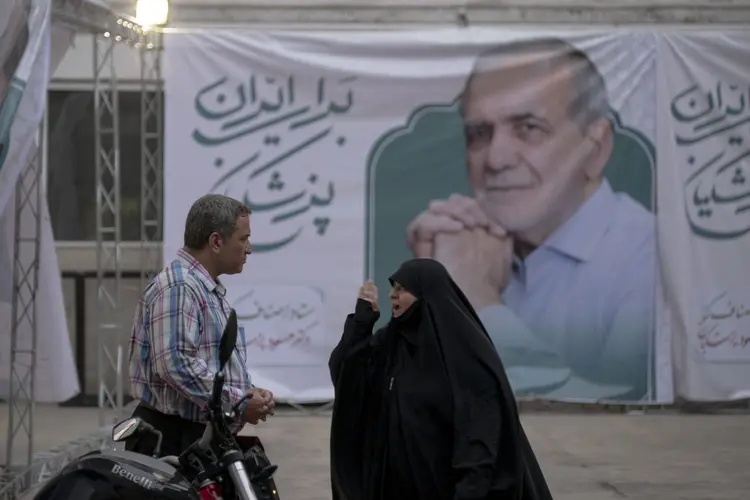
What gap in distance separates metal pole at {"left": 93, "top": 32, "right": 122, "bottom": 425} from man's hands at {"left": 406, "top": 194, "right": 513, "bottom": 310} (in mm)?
2637

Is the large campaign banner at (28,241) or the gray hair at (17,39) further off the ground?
the gray hair at (17,39)

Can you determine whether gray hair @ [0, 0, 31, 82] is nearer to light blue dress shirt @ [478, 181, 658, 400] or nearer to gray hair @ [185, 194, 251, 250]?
gray hair @ [185, 194, 251, 250]

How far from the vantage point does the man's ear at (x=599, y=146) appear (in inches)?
402

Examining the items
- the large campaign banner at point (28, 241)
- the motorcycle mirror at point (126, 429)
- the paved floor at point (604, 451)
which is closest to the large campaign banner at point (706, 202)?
the paved floor at point (604, 451)

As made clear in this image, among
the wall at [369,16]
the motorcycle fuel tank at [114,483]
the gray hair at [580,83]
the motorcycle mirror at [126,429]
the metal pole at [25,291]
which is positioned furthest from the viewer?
the wall at [369,16]

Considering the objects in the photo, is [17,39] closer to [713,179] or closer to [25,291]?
[25,291]

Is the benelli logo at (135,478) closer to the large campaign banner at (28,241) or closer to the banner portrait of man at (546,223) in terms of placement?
the large campaign banner at (28,241)

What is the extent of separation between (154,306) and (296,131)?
266 inches

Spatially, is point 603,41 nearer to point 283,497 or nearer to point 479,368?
point 283,497

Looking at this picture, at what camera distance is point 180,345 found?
11.6 feet

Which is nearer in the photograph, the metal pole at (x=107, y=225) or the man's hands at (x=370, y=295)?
the man's hands at (x=370, y=295)

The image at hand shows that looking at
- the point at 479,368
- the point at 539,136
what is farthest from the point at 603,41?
the point at 479,368

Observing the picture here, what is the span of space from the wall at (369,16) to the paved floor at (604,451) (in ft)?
4.55

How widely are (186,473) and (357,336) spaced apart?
3.84ft
